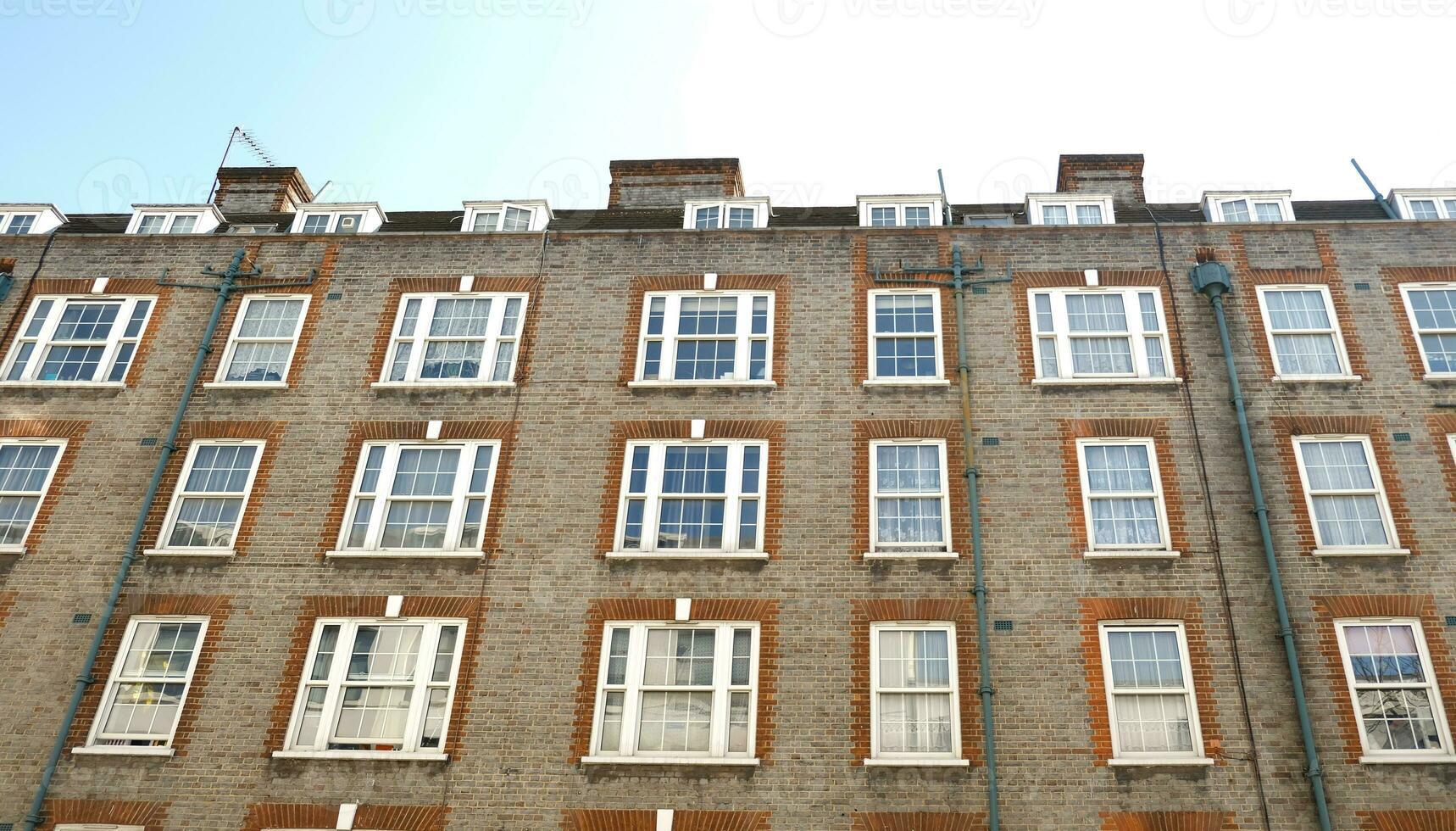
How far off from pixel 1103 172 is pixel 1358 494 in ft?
36.6

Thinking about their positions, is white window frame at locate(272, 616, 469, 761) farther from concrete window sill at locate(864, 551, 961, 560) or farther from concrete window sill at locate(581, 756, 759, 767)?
concrete window sill at locate(864, 551, 961, 560)

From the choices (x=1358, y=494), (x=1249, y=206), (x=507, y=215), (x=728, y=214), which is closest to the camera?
(x=1358, y=494)

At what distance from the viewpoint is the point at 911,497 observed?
61.8ft

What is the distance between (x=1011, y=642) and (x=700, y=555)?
5.47m

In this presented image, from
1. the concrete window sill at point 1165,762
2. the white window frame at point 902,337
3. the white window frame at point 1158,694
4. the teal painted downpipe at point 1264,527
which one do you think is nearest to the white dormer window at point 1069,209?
the teal painted downpipe at point 1264,527

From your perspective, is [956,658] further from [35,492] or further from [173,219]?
[173,219]

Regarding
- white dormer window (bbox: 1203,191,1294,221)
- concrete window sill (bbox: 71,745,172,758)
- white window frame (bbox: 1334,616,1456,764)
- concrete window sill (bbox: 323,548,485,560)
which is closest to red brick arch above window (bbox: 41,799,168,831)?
concrete window sill (bbox: 71,745,172,758)

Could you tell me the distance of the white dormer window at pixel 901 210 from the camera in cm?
2347

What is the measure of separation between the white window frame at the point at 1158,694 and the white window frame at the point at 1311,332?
5.60 metres

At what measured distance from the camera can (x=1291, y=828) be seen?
15.7 m

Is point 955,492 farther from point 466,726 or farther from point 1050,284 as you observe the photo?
point 466,726

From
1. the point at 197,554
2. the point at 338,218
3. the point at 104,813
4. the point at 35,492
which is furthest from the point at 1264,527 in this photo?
the point at 35,492

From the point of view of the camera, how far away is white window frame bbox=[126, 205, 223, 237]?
24391mm

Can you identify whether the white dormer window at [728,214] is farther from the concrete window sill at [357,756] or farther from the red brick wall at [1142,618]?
the concrete window sill at [357,756]
